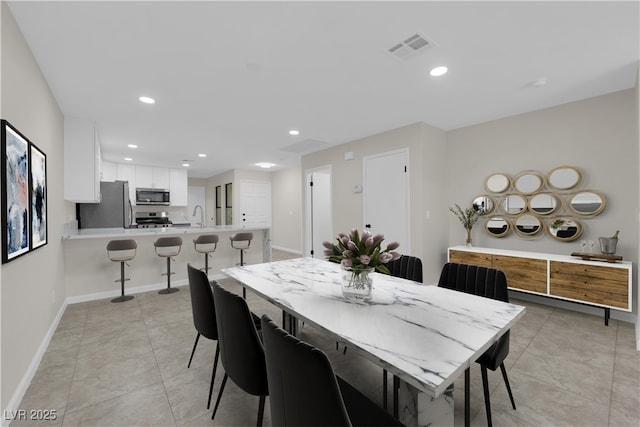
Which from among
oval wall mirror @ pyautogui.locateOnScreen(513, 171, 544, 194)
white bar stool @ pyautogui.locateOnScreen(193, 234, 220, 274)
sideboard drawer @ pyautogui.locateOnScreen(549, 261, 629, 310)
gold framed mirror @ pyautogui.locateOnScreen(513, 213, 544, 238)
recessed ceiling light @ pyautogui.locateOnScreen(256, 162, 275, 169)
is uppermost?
recessed ceiling light @ pyautogui.locateOnScreen(256, 162, 275, 169)

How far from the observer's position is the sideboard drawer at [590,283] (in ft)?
9.07

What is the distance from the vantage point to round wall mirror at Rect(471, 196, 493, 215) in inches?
157

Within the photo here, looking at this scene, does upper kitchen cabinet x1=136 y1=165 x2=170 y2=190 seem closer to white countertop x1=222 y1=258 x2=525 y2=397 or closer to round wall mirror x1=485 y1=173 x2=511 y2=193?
white countertop x1=222 y1=258 x2=525 y2=397

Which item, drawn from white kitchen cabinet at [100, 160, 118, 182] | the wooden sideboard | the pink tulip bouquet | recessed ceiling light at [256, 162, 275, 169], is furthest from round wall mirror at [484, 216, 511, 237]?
white kitchen cabinet at [100, 160, 118, 182]

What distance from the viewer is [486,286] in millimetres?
1836

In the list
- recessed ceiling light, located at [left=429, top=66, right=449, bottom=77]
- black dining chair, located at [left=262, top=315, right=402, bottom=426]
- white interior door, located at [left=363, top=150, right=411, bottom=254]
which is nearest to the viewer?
black dining chair, located at [left=262, top=315, right=402, bottom=426]

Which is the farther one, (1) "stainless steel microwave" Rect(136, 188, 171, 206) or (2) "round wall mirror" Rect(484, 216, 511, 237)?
(1) "stainless steel microwave" Rect(136, 188, 171, 206)

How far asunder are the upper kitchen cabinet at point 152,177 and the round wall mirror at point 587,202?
823cm

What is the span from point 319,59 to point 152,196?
651cm

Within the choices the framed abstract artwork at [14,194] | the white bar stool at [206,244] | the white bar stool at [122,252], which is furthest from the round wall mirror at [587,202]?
the white bar stool at [122,252]

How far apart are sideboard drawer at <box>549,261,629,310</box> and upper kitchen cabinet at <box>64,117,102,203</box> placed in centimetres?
576

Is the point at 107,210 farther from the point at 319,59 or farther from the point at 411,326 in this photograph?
the point at 411,326

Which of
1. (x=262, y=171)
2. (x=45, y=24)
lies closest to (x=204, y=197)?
(x=262, y=171)

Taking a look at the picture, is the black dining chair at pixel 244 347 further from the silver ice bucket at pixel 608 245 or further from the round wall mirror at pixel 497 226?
the round wall mirror at pixel 497 226
